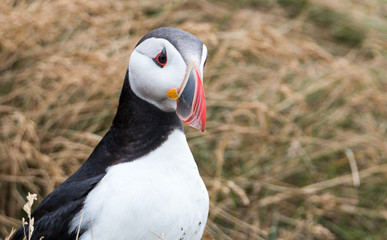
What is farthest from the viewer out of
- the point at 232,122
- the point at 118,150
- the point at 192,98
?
the point at 232,122

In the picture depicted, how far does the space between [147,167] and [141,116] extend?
0.65ft

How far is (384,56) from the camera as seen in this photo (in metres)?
5.04

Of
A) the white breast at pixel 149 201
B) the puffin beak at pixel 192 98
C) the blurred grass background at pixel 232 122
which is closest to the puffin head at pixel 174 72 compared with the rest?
the puffin beak at pixel 192 98

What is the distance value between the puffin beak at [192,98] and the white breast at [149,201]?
0.21 metres

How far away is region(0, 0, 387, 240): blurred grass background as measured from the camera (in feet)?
11.8

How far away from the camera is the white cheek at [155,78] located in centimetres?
212

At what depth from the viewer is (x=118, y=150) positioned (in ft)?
7.74

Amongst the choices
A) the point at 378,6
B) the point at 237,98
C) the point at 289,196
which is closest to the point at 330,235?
the point at 289,196

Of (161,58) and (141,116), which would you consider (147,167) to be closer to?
(141,116)

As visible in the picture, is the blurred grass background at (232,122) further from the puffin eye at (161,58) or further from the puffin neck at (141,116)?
the puffin eye at (161,58)

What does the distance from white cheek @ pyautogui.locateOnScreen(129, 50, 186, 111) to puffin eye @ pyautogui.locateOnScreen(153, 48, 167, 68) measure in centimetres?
1

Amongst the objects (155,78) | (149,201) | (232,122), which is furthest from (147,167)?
(232,122)

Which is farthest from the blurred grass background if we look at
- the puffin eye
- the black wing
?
the puffin eye

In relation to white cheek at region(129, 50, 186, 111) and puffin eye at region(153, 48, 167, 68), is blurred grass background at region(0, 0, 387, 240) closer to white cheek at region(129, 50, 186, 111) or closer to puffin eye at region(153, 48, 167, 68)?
white cheek at region(129, 50, 186, 111)
